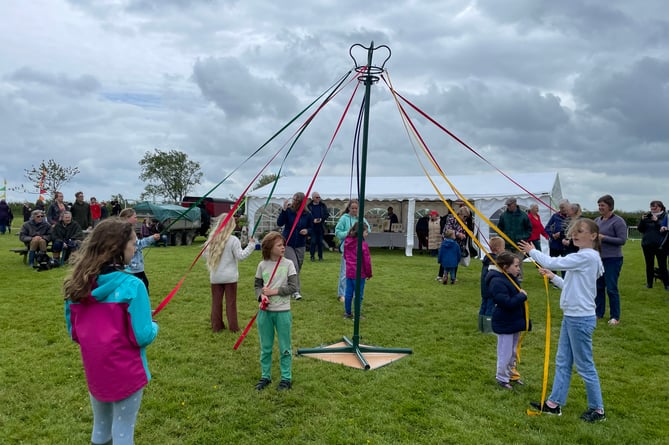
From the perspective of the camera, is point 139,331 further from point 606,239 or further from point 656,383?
point 606,239

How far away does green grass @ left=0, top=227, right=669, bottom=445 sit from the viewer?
11.0 ft

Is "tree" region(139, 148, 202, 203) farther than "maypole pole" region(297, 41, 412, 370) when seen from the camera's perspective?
Yes

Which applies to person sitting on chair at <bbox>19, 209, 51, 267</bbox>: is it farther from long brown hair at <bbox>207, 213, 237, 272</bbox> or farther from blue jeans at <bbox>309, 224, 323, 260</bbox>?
long brown hair at <bbox>207, 213, 237, 272</bbox>

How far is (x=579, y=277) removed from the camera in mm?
3584

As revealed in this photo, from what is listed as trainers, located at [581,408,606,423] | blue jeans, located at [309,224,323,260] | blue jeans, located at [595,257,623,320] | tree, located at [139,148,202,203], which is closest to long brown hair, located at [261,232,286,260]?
trainers, located at [581,408,606,423]

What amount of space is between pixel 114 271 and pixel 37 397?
7.34 ft

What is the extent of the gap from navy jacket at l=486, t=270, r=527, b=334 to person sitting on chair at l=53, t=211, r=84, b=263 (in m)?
9.56

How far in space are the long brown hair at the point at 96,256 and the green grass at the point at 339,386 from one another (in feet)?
4.80

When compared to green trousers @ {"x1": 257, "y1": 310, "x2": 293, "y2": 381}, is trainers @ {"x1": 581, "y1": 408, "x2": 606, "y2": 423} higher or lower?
lower

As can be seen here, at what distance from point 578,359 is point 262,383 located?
248cm

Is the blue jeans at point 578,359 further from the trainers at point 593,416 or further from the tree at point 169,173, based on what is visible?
the tree at point 169,173

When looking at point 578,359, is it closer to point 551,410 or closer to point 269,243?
point 551,410

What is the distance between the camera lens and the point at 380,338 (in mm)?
5680

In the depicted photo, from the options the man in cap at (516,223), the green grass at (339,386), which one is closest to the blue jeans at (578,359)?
the green grass at (339,386)
